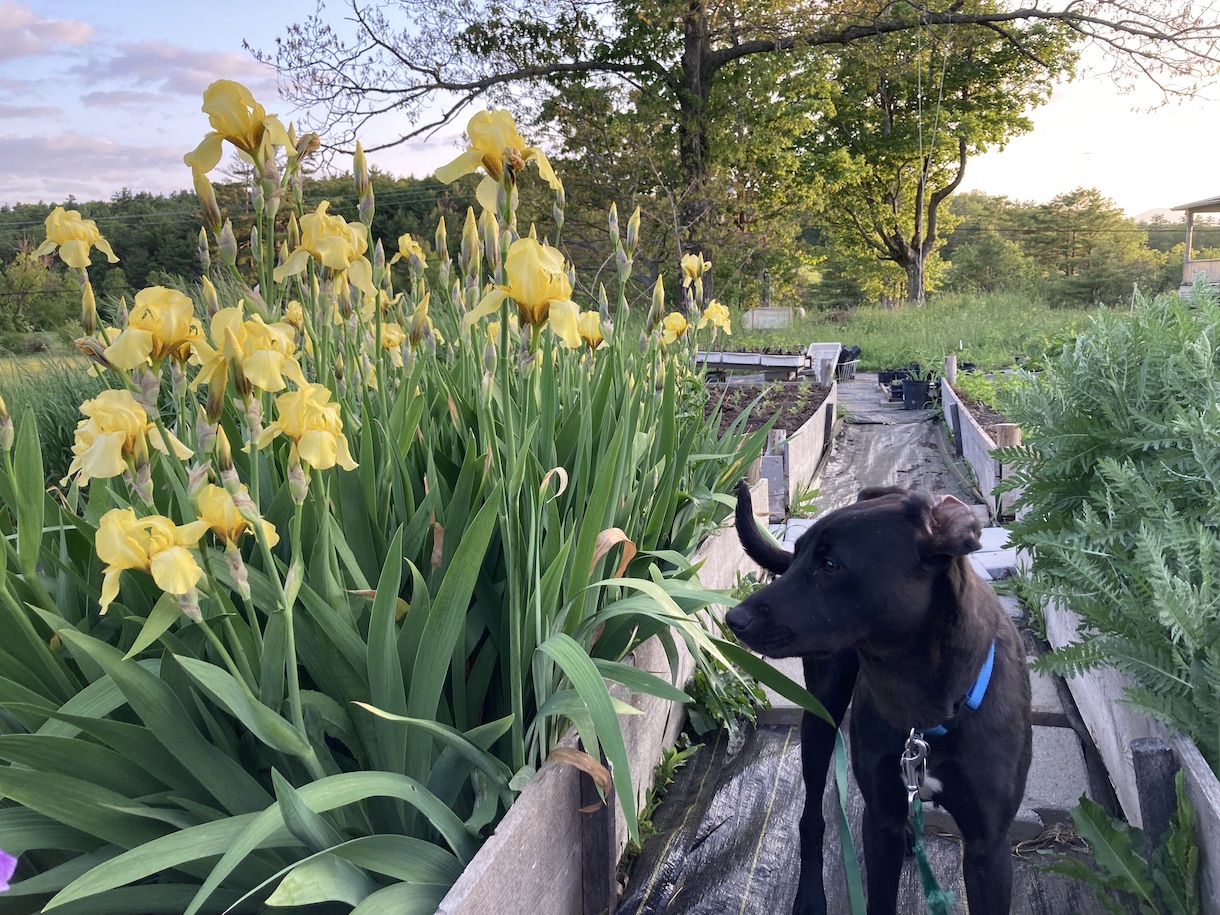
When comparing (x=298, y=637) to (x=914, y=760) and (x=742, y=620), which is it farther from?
(x=914, y=760)

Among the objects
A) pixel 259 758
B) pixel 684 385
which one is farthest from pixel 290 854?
pixel 684 385

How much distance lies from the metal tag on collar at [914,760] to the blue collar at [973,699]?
0.02 metres

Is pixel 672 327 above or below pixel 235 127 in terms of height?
below

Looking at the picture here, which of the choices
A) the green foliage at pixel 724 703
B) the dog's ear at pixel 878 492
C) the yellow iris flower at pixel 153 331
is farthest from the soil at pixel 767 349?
the yellow iris flower at pixel 153 331

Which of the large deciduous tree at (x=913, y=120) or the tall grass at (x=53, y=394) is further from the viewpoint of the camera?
the large deciduous tree at (x=913, y=120)

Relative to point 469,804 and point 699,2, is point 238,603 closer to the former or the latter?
point 469,804

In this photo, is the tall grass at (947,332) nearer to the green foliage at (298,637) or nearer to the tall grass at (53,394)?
the green foliage at (298,637)

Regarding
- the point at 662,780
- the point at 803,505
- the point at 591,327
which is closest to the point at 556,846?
the point at 662,780

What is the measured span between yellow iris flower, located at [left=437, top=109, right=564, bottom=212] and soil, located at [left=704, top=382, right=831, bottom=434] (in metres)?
3.70

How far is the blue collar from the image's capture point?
59.4 inches

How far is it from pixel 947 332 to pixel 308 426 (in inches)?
521

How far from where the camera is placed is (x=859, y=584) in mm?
1511

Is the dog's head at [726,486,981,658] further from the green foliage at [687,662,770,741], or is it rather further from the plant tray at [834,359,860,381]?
the plant tray at [834,359,860,381]

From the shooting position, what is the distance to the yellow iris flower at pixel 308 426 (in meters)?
1.03
